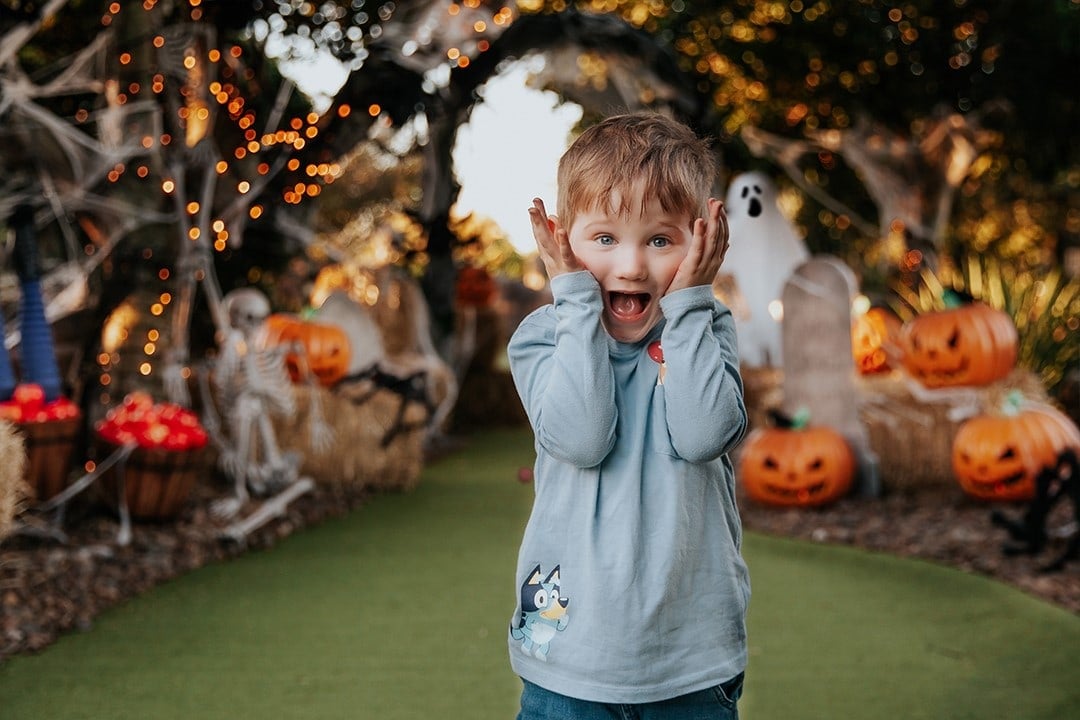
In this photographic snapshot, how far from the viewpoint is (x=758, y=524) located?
621 centimetres

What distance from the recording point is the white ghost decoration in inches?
316

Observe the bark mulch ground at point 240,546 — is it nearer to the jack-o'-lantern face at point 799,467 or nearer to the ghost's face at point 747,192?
the jack-o'-lantern face at point 799,467

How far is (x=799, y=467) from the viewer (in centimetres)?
621

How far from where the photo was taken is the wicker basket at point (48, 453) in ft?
16.0

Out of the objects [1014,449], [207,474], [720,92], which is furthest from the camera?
[720,92]

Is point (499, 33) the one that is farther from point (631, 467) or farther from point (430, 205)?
point (631, 467)

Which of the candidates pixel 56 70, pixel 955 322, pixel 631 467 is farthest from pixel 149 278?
pixel 631 467

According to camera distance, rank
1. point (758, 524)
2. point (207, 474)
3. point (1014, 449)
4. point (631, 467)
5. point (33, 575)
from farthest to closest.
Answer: point (207, 474) < point (758, 524) < point (1014, 449) < point (33, 575) < point (631, 467)

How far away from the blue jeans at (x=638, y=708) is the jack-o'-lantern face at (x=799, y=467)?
452 centimetres

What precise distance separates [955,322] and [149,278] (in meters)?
4.11

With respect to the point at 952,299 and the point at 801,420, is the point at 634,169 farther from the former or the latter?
the point at 952,299

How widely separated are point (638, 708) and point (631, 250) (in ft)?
2.19

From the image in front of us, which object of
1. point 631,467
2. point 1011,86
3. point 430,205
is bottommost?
point 631,467

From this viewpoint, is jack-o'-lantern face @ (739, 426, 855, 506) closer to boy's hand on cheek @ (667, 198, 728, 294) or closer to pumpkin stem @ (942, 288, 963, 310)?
pumpkin stem @ (942, 288, 963, 310)
